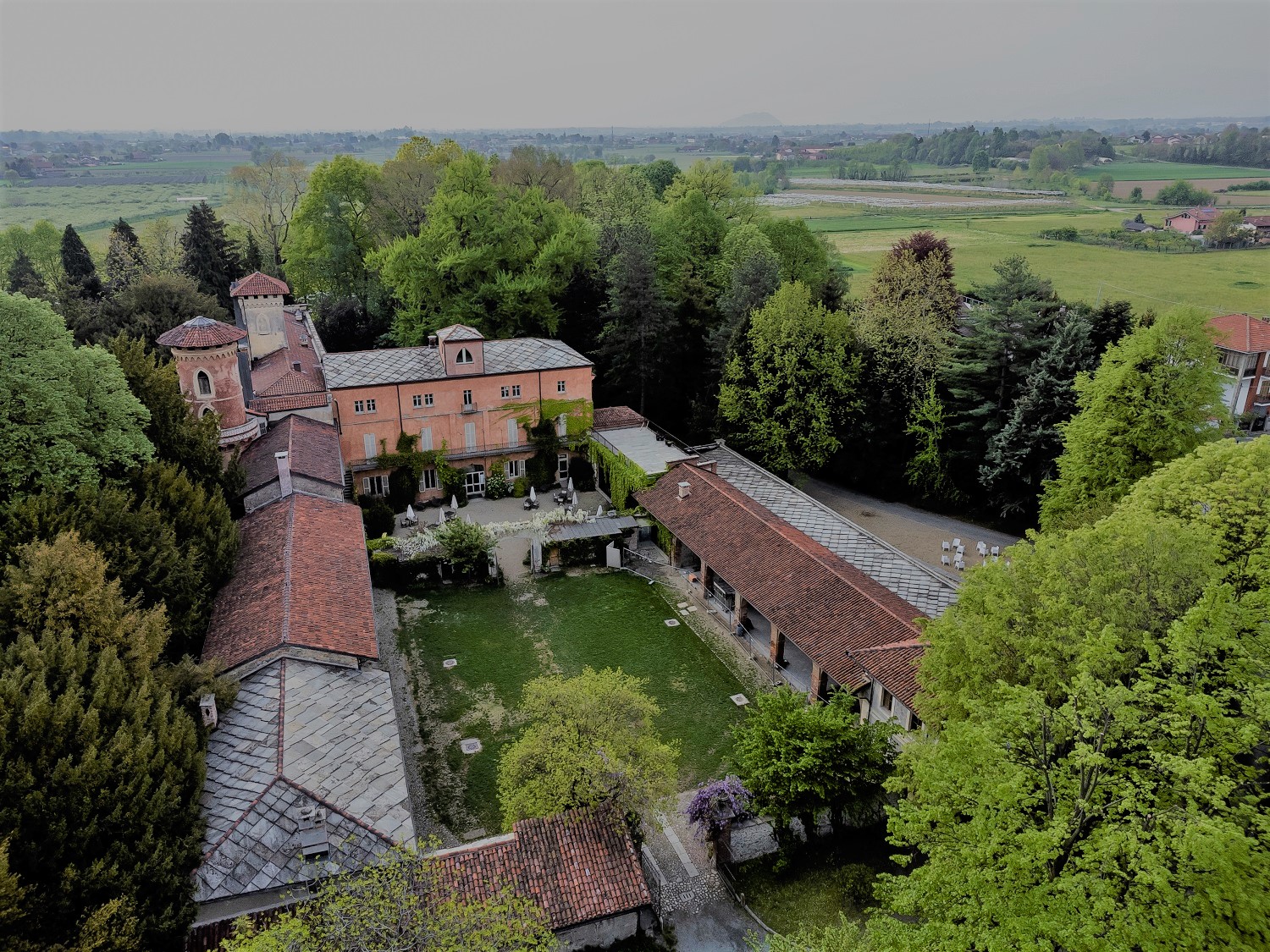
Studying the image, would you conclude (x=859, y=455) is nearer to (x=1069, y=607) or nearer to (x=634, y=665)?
(x=634, y=665)

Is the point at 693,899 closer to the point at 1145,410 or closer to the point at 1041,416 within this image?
the point at 1145,410

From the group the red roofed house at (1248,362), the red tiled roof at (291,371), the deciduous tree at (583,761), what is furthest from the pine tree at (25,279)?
the red roofed house at (1248,362)

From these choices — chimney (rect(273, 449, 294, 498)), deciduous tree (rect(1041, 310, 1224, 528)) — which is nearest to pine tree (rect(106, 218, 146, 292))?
chimney (rect(273, 449, 294, 498))

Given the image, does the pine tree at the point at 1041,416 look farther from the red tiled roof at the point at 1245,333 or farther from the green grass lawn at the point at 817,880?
the green grass lawn at the point at 817,880

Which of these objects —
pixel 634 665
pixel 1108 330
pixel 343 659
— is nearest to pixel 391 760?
pixel 343 659

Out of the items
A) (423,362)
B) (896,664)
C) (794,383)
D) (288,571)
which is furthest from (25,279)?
(896,664)

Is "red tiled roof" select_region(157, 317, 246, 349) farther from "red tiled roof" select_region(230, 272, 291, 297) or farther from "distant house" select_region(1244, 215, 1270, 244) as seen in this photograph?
"distant house" select_region(1244, 215, 1270, 244)

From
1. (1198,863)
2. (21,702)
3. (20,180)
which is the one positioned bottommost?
(21,702)
